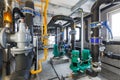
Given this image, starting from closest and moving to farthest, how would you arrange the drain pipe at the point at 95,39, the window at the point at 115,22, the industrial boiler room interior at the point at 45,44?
the industrial boiler room interior at the point at 45,44
the drain pipe at the point at 95,39
the window at the point at 115,22

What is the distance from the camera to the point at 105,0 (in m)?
1.60

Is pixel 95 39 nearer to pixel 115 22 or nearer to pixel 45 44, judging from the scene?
pixel 45 44

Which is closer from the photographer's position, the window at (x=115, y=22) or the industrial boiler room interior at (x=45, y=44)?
the industrial boiler room interior at (x=45, y=44)

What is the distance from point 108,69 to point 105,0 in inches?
81.7

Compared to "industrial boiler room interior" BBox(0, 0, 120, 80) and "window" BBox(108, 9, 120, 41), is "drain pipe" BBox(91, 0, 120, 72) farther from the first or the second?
"window" BBox(108, 9, 120, 41)


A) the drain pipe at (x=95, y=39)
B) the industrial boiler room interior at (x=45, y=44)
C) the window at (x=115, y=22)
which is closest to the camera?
the industrial boiler room interior at (x=45, y=44)

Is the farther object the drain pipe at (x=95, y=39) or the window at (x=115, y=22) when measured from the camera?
the window at (x=115, y=22)

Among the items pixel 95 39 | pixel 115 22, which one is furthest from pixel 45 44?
pixel 115 22

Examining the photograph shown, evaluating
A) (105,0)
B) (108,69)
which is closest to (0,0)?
(105,0)

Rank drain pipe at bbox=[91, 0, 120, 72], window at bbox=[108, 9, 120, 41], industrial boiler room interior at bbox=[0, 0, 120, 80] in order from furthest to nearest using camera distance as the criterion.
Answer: window at bbox=[108, 9, 120, 41]
drain pipe at bbox=[91, 0, 120, 72]
industrial boiler room interior at bbox=[0, 0, 120, 80]

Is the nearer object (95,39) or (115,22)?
(95,39)

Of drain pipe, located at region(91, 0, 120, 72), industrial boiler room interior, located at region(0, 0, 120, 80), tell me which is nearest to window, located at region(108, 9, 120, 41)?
industrial boiler room interior, located at region(0, 0, 120, 80)

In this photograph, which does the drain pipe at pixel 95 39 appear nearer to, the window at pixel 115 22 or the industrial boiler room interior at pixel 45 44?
the industrial boiler room interior at pixel 45 44

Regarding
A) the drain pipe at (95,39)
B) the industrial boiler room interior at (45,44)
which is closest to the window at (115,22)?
the industrial boiler room interior at (45,44)
